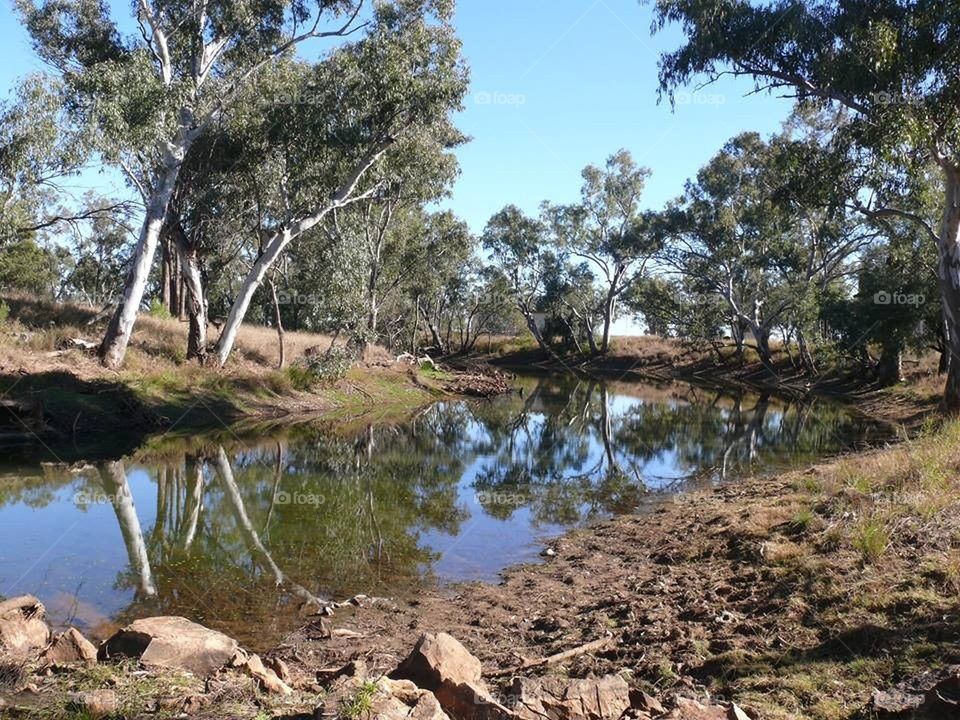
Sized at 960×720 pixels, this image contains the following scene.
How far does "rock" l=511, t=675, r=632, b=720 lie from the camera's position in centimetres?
390

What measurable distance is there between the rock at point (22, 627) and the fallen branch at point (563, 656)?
301 cm

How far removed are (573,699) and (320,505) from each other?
795 centimetres

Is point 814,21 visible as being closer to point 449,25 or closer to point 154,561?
point 449,25

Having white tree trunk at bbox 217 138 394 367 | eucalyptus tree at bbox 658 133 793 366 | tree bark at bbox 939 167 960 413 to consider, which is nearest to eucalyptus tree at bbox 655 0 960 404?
tree bark at bbox 939 167 960 413

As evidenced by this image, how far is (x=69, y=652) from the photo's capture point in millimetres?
4672

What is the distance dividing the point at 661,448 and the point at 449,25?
1342cm

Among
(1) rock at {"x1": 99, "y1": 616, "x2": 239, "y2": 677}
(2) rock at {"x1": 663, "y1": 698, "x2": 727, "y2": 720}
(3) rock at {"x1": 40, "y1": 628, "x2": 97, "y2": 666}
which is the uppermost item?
(1) rock at {"x1": 99, "y1": 616, "x2": 239, "y2": 677}

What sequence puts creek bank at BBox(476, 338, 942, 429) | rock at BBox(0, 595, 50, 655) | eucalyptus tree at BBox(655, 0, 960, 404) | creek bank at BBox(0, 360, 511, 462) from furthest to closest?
creek bank at BBox(476, 338, 942, 429), creek bank at BBox(0, 360, 511, 462), eucalyptus tree at BBox(655, 0, 960, 404), rock at BBox(0, 595, 50, 655)

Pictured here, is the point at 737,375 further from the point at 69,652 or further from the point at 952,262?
the point at 69,652

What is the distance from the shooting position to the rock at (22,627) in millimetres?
4645

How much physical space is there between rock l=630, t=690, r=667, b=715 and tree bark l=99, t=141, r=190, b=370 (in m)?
18.0

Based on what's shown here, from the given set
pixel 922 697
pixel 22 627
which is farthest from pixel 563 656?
pixel 22 627

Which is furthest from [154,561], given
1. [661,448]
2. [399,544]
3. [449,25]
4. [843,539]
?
[449,25]

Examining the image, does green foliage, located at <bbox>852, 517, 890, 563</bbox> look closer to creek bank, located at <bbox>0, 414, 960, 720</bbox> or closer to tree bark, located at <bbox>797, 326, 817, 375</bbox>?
creek bank, located at <bbox>0, 414, 960, 720</bbox>
